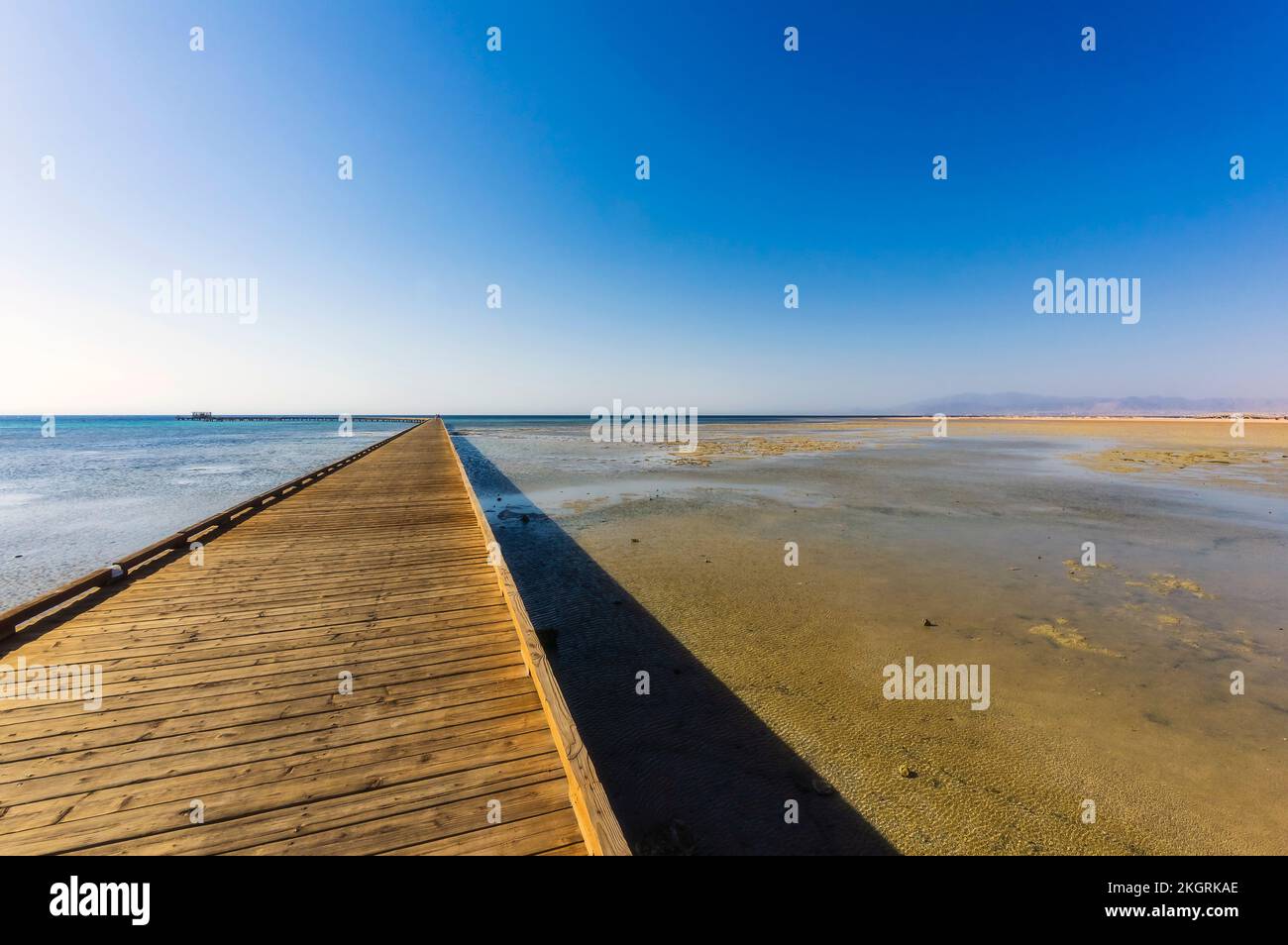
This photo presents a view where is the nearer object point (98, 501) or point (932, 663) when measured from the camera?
point (932, 663)

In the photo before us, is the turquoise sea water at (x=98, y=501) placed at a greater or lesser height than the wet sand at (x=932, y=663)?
greater

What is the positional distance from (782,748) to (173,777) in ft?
18.7

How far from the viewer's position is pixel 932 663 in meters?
7.28

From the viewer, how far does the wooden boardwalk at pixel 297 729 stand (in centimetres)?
315

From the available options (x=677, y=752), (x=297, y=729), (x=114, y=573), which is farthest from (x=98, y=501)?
(x=677, y=752)

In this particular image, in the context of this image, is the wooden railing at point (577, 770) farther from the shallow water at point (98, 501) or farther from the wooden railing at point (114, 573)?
the shallow water at point (98, 501)

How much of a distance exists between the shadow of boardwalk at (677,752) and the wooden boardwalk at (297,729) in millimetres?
1459

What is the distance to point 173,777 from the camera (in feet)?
11.8

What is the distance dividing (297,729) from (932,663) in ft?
27.0

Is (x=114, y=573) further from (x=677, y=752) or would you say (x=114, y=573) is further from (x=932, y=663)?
(x=932, y=663)

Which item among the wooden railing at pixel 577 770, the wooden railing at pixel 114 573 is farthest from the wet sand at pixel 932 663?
the wooden railing at pixel 114 573

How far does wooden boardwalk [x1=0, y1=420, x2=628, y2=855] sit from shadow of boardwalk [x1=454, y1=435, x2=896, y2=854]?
4.79ft
